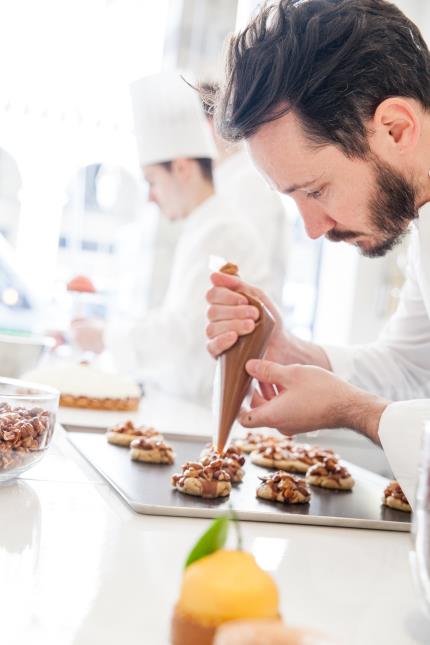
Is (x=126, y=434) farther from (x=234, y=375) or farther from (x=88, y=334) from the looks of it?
(x=88, y=334)

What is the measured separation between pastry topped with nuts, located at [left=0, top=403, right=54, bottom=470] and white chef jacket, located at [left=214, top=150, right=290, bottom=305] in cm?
237

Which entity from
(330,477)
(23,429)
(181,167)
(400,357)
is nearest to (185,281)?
(181,167)

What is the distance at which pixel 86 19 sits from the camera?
13.9 feet

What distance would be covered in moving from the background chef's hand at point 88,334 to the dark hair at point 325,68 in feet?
5.26

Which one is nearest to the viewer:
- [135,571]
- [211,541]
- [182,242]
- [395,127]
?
[211,541]

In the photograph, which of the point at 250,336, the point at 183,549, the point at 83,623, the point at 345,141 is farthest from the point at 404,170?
the point at 83,623

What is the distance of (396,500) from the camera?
4.25 ft

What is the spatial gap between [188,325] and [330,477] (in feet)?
5.69

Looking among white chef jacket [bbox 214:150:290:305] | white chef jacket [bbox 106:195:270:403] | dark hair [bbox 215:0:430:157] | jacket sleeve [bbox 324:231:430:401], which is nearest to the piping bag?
dark hair [bbox 215:0:430:157]

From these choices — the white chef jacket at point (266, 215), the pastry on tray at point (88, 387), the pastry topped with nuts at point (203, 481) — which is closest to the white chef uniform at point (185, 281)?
the white chef jacket at point (266, 215)

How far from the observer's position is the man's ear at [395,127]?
5.12ft

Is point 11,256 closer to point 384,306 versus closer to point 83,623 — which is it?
point 384,306

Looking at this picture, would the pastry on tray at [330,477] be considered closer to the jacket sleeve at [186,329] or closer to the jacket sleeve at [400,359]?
the jacket sleeve at [400,359]

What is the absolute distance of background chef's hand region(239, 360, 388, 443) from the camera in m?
1.35
